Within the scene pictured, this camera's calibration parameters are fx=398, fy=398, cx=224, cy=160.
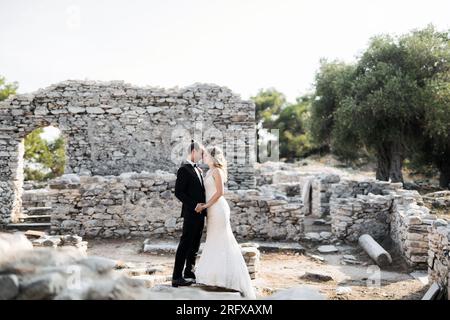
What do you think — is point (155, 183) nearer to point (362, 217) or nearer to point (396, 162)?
point (362, 217)

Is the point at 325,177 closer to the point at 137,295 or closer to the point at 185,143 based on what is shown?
the point at 185,143

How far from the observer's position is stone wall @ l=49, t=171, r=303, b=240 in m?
10.6

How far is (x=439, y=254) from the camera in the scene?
6.62 meters

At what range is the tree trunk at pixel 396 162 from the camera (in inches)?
788

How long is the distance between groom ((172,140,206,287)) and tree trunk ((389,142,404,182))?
16549mm

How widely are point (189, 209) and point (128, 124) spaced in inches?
A: 350

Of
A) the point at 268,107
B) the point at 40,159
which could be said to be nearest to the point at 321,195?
the point at 40,159

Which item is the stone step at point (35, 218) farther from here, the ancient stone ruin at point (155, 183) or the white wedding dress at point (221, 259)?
the white wedding dress at point (221, 259)

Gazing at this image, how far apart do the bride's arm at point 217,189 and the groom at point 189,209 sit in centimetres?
16

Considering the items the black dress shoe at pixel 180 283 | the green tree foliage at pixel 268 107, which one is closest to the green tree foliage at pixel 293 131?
A: the green tree foliage at pixel 268 107

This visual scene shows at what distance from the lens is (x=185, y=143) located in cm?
1420
